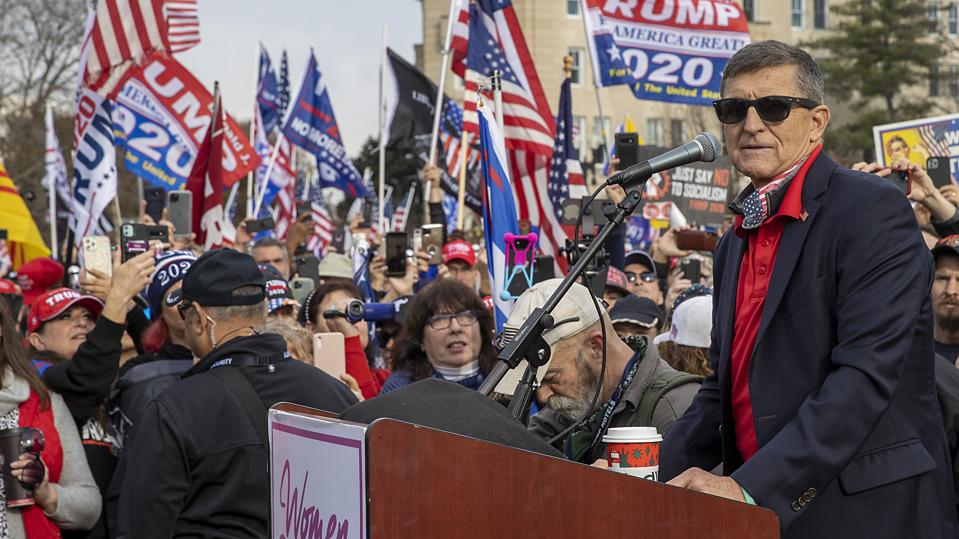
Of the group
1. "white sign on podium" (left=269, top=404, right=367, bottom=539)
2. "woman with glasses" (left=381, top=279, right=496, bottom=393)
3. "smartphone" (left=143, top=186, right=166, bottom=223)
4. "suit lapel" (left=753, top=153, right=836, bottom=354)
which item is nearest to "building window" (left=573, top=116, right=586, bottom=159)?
"smartphone" (left=143, top=186, right=166, bottom=223)

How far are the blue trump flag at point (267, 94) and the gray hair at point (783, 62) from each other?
18.0 m

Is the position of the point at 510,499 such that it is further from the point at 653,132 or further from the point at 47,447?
the point at 653,132

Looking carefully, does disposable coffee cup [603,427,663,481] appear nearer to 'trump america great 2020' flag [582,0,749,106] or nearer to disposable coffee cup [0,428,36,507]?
disposable coffee cup [0,428,36,507]

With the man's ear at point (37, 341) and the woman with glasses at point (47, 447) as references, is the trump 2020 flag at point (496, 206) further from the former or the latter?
the man's ear at point (37, 341)

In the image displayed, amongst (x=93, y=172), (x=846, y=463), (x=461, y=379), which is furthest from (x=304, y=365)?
(x=93, y=172)

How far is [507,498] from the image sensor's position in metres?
2.58

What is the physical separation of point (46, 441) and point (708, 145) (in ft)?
12.6

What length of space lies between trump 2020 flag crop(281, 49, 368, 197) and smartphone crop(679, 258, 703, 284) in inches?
373

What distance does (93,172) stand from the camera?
12445 mm

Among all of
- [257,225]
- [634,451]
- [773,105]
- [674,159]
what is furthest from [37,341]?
[257,225]

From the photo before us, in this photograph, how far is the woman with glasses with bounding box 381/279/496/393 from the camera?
24.4ft

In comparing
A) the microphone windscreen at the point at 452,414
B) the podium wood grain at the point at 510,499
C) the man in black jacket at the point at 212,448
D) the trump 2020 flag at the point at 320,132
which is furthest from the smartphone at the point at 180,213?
the trump 2020 flag at the point at 320,132

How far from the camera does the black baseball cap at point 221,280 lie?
17.7ft

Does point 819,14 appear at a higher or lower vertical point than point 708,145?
higher
